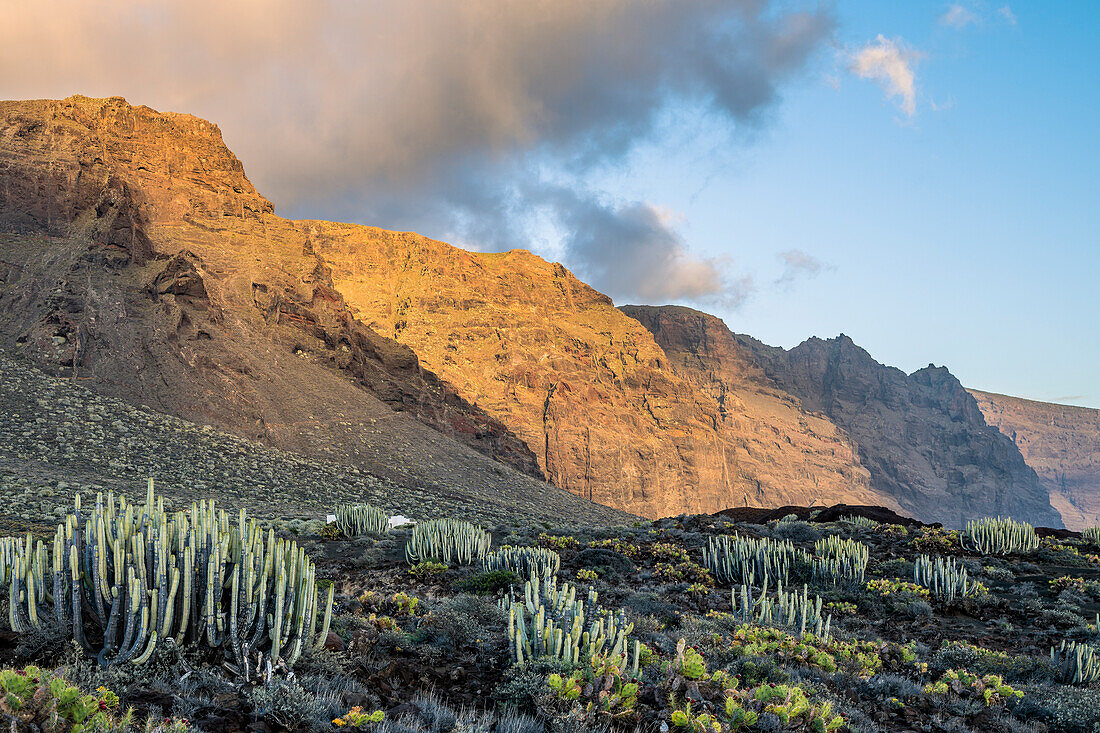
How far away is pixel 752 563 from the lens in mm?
13117

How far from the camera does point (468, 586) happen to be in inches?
417

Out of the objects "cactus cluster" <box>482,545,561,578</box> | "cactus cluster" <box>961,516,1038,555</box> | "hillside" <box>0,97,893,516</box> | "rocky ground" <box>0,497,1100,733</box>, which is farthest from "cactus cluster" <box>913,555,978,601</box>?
"hillside" <box>0,97,893,516</box>

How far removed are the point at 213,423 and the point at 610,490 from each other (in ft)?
320

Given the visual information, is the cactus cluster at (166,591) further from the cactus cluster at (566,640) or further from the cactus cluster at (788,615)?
the cactus cluster at (788,615)

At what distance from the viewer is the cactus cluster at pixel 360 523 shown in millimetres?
17781

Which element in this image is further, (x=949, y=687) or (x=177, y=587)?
(x=949, y=687)

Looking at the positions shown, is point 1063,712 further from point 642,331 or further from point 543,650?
point 642,331

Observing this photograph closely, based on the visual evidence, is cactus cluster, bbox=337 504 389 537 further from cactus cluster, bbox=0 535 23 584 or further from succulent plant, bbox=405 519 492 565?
cactus cluster, bbox=0 535 23 584

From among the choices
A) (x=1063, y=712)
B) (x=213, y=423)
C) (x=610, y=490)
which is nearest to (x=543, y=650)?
(x=1063, y=712)

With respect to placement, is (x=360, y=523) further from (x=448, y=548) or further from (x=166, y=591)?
(x=166, y=591)

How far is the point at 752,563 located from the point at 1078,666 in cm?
615

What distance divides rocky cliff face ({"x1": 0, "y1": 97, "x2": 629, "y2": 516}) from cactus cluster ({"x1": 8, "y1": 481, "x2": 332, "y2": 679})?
43.0 metres

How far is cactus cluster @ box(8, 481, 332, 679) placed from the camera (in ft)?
16.0

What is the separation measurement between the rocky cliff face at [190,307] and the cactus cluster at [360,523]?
2932 centimetres
